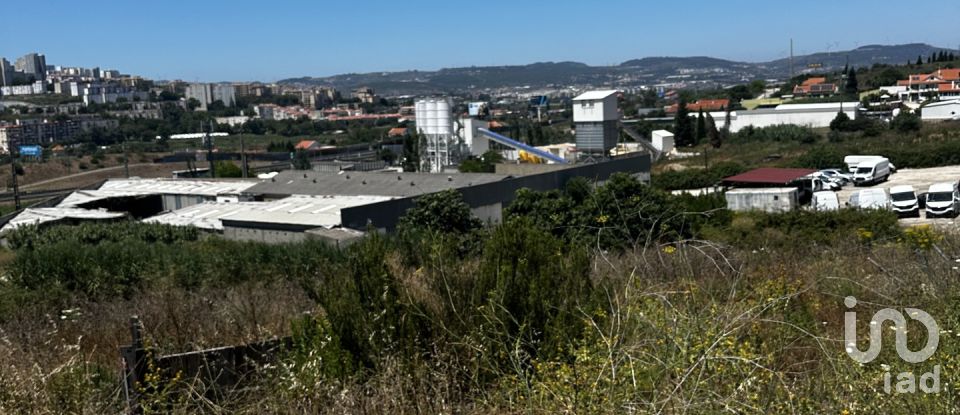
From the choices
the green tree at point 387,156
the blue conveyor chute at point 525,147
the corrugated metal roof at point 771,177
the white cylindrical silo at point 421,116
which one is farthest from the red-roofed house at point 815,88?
the corrugated metal roof at point 771,177

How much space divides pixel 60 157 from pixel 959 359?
Result: 52.0 m

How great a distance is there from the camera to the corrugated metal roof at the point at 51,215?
56.6 feet

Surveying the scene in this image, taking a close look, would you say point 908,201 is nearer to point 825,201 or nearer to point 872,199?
point 872,199

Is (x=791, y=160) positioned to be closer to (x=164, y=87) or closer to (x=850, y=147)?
(x=850, y=147)

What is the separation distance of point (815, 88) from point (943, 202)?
1802 inches

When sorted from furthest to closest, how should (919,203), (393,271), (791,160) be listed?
(791,160)
(919,203)
(393,271)

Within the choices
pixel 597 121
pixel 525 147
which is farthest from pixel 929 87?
pixel 597 121

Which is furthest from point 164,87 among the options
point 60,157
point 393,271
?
point 393,271

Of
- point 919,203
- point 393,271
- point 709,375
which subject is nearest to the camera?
point 709,375

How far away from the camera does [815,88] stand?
5828 cm

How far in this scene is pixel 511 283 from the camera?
3.58 m

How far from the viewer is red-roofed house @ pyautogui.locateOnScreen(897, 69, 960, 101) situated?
151 ft

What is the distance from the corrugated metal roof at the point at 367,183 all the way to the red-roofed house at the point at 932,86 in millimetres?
36207

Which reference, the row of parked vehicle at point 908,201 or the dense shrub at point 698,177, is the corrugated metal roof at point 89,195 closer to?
the dense shrub at point 698,177
